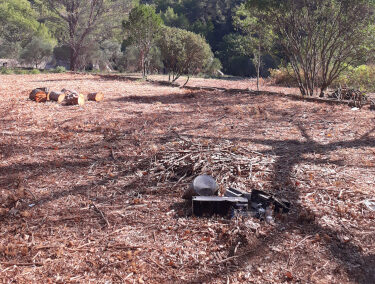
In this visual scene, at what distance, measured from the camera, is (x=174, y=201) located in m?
3.28

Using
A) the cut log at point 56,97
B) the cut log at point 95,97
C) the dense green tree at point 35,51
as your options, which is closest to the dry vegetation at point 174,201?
the cut log at point 56,97

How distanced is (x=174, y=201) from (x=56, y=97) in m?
6.34

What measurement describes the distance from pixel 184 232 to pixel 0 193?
6.53 feet

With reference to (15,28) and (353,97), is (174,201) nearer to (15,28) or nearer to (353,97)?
(353,97)

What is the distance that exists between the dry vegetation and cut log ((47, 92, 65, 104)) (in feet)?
6.75

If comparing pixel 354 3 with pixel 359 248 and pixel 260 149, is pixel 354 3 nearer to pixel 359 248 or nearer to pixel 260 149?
pixel 260 149

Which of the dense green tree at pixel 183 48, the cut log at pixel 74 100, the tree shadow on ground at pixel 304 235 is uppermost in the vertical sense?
the dense green tree at pixel 183 48

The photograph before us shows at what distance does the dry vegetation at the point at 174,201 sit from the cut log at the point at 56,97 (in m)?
2.06

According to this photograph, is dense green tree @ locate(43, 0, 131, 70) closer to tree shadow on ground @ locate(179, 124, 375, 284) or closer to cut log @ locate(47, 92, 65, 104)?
cut log @ locate(47, 92, 65, 104)

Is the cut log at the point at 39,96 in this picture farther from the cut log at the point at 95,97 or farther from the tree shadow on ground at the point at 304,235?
the tree shadow on ground at the point at 304,235

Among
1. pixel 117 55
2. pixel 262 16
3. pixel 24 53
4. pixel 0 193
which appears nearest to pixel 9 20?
pixel 24 53

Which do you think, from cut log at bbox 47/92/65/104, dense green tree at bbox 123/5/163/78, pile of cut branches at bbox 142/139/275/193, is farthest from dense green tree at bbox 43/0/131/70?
pile of cut branches at bbox 142/139/275/193

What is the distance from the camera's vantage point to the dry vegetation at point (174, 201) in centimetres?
233

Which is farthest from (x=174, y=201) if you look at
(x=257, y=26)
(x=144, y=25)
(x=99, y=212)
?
(x=144, y=25)
